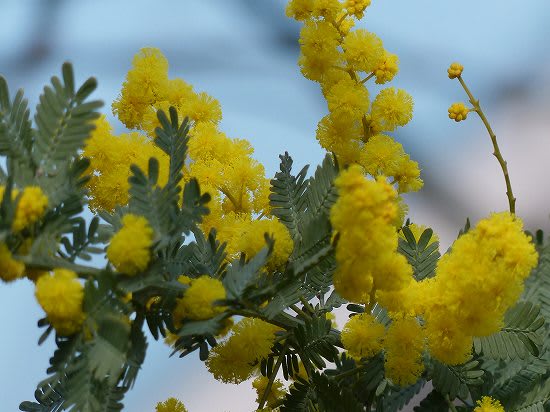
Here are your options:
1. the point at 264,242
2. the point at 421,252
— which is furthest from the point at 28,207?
the point at 421,252

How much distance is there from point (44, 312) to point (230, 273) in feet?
0.33

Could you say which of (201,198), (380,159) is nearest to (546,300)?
(380,159)

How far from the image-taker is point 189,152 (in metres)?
0.59

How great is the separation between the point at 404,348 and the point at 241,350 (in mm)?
102

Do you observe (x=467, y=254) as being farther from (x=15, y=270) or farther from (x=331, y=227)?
(x=15, y=270)

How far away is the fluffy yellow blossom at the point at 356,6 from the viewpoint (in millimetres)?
633

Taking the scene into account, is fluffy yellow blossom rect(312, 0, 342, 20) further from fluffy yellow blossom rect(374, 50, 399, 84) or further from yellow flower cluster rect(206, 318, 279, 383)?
yellow flower cluster rect(206, 318, 279, 383)

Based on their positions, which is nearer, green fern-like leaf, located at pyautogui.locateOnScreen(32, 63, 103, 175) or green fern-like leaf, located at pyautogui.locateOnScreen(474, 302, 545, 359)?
green fern-like leaf, located at pyautogui.locateOnScreen(32, 63, 103, 175)

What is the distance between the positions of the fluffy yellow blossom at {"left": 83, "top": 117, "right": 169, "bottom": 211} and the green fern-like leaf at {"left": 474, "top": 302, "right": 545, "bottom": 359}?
0.82 feet

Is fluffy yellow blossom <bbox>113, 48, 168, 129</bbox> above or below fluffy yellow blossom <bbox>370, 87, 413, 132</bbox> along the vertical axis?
above

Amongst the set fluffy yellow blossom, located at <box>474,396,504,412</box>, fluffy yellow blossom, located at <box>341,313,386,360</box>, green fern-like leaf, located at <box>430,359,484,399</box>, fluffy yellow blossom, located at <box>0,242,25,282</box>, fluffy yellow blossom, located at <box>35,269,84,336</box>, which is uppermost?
fluffy yellow blossom, located at <box>0,242,25,282</box>

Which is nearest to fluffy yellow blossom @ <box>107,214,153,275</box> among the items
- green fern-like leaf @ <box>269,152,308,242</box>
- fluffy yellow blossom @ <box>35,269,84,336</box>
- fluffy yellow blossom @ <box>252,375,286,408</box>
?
fluffy yellow blossom @ <box>35,269,84,336</box>

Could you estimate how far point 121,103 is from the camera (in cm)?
62

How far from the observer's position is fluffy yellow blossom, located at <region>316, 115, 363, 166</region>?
634 millimetres
